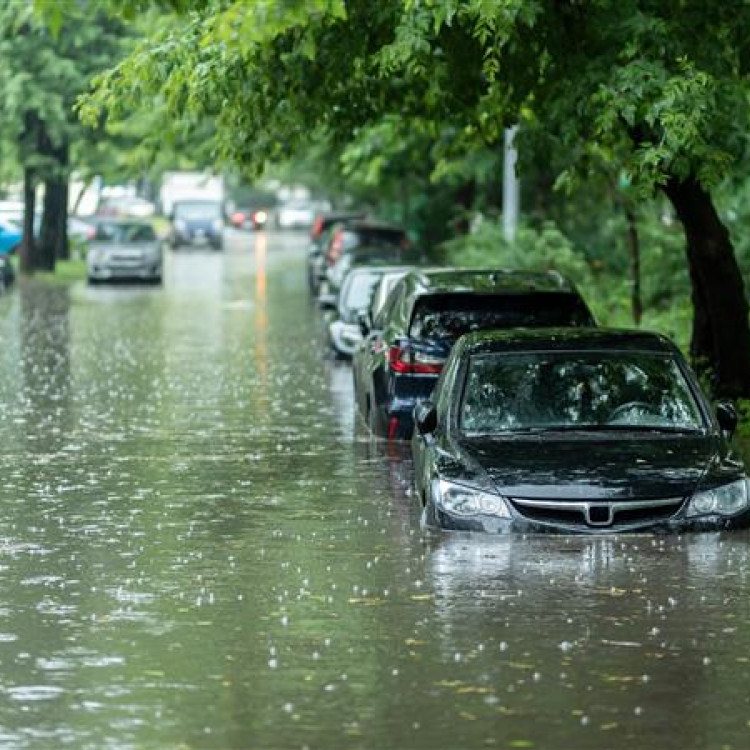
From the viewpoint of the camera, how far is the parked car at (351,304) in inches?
1166

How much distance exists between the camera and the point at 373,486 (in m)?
17.0

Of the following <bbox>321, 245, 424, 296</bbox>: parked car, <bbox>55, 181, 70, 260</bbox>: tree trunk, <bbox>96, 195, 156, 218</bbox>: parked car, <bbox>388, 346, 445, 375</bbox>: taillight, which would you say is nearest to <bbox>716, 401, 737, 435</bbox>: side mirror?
<bbox>388, 346, 445, 375</bbox>: taillight

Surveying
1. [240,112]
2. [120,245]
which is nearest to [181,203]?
[120,245]

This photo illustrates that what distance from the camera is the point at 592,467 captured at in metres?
13.4

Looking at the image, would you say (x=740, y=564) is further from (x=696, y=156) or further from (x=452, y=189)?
(x=452, y=189)

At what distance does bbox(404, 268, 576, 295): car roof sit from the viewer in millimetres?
19781

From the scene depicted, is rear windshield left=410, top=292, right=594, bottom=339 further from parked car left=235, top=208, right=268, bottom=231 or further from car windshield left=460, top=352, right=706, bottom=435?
parked car left=235, top=208, right=268, bottom=231

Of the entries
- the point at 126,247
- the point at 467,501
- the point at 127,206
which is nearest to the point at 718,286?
the point at 467,501

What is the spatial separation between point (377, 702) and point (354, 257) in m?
30.8

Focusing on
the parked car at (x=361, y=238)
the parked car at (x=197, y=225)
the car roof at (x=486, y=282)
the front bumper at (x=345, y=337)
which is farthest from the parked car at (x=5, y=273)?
the car roof at (x=486, y=282)

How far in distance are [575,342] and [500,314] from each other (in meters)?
4.59

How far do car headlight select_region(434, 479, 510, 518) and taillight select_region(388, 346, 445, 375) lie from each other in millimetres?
5798

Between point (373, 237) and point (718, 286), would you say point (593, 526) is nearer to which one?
point (718, 286)

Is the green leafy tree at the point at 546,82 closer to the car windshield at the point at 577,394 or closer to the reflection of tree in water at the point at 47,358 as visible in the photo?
the car windshield at the point at 577,394
